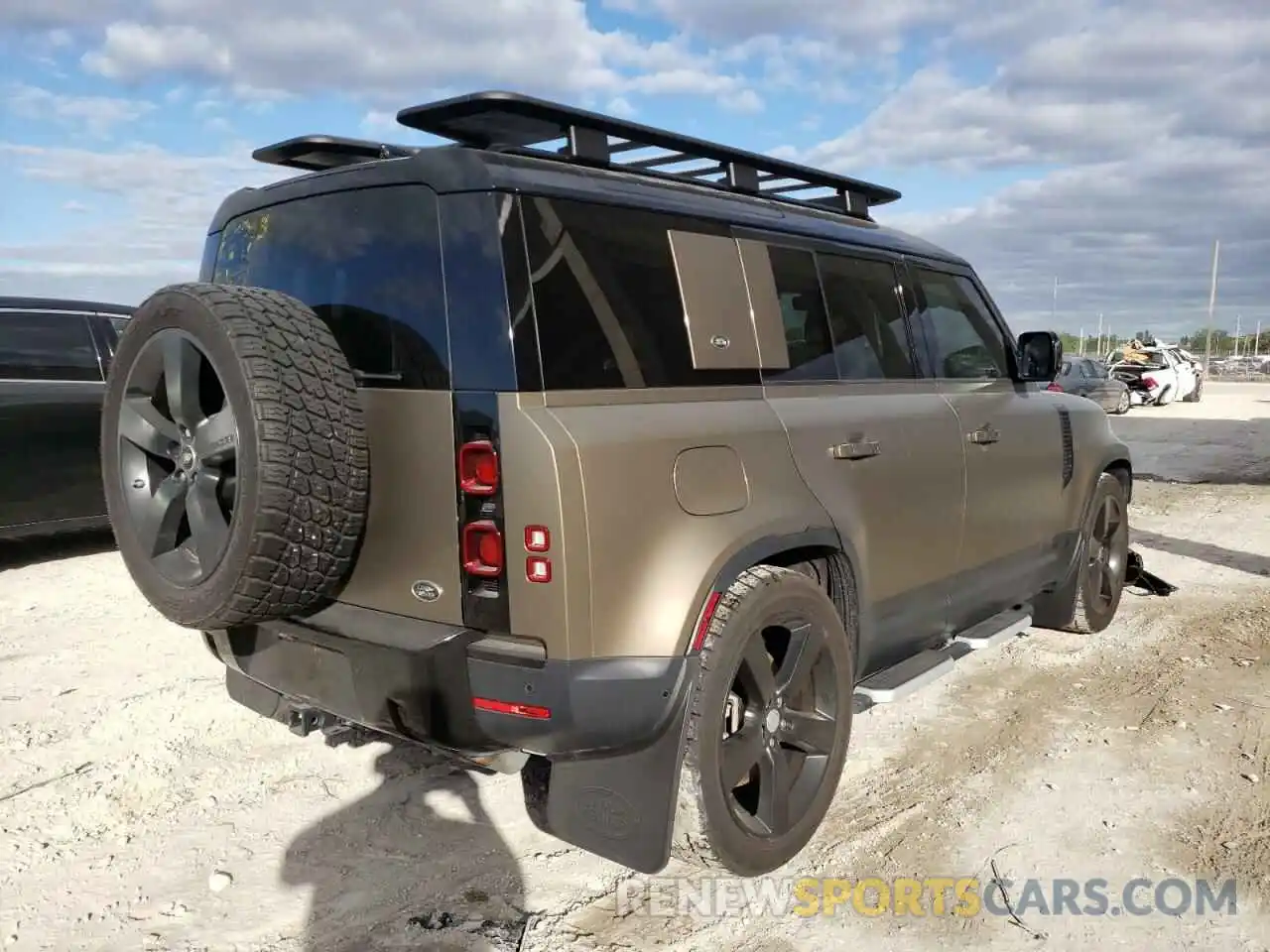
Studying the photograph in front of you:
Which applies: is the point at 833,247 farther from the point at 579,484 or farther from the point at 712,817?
the point at 712,817

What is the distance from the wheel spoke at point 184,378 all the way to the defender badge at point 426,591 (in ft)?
2.44

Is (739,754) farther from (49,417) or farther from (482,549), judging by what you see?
(49,417)

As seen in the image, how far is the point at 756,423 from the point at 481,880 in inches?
65.3

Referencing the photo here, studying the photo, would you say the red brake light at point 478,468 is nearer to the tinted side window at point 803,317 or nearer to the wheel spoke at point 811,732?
the tinted side window at point 803,317

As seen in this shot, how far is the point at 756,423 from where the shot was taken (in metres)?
3.10

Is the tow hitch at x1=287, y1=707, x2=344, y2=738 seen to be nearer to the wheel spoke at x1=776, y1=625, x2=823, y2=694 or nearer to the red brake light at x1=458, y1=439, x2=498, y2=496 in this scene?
the red brake light at x1=458, y1=439, x2=498, y2=496

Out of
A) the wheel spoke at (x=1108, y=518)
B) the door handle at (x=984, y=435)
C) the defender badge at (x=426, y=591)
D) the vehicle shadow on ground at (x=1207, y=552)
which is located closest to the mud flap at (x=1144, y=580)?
the wheel spoke at (x=1108, y=518)

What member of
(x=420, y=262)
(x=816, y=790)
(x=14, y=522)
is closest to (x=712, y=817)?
(x=816, y=790)

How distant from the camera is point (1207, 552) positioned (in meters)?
8.14

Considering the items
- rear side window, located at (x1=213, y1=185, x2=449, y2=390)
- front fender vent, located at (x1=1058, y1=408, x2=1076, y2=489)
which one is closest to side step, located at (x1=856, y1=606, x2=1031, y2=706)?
front fender vent, located at (x1=1058, y1=408, x2=1076, y2=489)

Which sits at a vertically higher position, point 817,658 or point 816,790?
point 817,658

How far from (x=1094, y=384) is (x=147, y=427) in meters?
22.8

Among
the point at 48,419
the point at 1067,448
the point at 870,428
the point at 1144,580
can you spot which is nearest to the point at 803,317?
the point at 870,428

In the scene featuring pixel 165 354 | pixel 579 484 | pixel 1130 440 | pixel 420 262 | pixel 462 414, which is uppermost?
pixel 420 262
